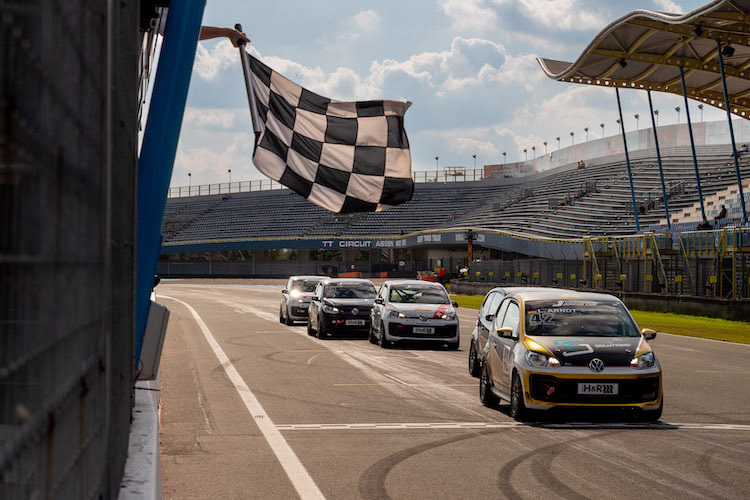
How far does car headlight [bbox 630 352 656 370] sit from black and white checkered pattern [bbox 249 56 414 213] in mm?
3860

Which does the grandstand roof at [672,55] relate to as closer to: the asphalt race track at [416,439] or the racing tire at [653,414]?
the asphalt race track at [416,439]

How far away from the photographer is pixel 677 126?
3036 inches

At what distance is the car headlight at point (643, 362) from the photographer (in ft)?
33.3

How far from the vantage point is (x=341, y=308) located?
74.2 ft

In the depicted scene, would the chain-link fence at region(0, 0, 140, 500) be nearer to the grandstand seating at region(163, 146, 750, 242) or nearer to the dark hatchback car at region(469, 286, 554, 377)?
the dark hatchback car at region(469, 286, 554, 377)

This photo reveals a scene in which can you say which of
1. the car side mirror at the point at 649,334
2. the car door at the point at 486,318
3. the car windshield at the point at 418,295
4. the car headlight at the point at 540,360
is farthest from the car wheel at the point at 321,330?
the car headlight at the point at 540,360

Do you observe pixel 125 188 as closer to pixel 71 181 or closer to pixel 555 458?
pixel 71 181

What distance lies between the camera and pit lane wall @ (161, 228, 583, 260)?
183 ft

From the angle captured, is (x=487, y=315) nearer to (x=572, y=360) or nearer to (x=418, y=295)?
(x=572, y=360)

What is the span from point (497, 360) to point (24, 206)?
10319 mm

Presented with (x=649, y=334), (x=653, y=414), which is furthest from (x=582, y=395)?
(x=649, y=334)

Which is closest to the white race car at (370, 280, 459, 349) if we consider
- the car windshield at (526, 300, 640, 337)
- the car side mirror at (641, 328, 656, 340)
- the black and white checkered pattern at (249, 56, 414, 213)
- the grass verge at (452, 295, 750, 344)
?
the grass verge at (452, 295, 750, 344)

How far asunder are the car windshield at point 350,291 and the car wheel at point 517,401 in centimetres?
1307

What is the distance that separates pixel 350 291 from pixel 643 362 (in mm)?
14008
